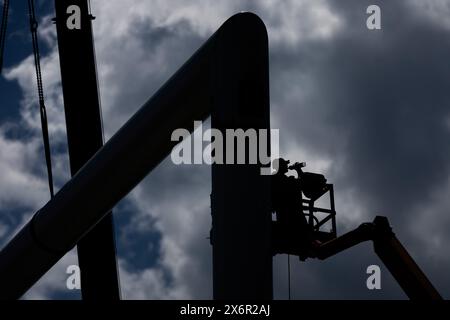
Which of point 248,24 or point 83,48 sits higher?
point 83,48

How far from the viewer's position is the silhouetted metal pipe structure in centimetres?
691

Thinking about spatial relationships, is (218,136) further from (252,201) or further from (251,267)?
(251,267)

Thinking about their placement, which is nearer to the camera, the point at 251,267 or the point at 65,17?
the point at 251,267

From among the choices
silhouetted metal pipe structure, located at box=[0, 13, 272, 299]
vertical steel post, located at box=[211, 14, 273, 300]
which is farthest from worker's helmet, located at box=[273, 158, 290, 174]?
vertical steel post, located at box=[211, 14, 273, 300]

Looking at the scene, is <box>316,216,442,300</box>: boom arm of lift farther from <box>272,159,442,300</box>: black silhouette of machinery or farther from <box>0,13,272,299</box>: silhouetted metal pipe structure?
<box>0,13,272,299</box>: silhouetted metal pipe structure

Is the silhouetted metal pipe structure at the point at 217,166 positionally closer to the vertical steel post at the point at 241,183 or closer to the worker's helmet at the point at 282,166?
the vertical steel post at the point at 241,183

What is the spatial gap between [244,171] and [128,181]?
2.77 metres

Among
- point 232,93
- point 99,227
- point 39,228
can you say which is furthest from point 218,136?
point 99,227

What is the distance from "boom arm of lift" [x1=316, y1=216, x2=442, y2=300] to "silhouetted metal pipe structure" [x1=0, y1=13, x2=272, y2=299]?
18.1ft
